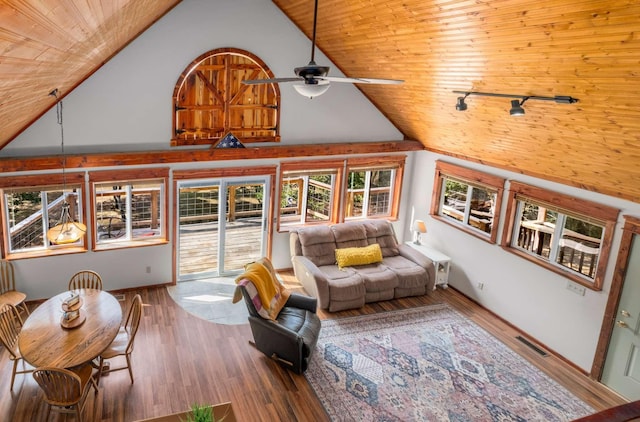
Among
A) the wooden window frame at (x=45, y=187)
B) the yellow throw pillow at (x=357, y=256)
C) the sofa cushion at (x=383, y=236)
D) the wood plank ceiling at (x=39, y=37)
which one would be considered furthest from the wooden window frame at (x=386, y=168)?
the wood plank ceiling at (x=39, y=37)

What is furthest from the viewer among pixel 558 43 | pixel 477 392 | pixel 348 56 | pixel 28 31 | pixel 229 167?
pixel 229 167

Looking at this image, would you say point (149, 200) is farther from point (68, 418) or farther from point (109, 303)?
point (68, 418)

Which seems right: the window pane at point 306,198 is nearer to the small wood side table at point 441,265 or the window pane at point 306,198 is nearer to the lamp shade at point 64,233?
the small wood side table at point 441,265

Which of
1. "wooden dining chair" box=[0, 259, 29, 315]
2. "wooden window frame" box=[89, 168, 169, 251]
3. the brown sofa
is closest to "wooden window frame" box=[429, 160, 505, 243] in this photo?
the brown sofa

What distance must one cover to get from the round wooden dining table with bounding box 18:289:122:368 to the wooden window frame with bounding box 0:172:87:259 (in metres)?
1.57

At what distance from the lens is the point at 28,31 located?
87.2 inches

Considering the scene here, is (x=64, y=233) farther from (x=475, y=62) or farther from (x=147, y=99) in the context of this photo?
(x=475, y=62)

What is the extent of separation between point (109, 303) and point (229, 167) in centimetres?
292

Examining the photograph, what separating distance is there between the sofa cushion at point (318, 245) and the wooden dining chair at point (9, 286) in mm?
4000

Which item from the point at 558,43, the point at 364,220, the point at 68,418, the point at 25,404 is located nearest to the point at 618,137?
the point at 558,43

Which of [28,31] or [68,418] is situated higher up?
[28,31]

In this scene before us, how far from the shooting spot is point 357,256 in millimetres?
8023

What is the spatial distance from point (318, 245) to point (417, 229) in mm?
1895

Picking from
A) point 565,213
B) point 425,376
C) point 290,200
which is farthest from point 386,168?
point 425,376
